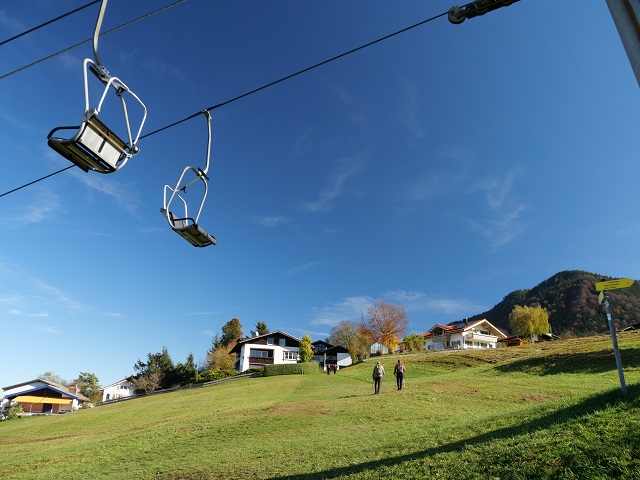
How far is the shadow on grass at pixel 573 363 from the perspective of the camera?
26211 mm

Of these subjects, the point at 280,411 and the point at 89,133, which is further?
the point at 280,411

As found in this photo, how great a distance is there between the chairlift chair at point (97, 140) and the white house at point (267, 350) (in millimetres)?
70408

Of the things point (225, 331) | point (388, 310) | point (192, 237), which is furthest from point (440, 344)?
point (192, 237)

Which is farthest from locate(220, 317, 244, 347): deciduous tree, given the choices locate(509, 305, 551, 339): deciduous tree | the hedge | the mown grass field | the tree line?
the mown grass field

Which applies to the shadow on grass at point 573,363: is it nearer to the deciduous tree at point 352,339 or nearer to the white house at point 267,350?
the deciduous tree at point 352,339

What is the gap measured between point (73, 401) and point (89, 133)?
285 feet

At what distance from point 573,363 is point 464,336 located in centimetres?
4610

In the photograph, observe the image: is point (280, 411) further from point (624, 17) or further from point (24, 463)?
point (624, 17)

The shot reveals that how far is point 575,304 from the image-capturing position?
134m

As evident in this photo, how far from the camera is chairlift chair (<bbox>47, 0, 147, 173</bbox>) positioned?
6020mm

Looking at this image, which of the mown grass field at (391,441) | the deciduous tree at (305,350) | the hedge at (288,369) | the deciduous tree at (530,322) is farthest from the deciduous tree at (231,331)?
the mown grass field at (391,441)

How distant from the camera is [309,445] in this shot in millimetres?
11922

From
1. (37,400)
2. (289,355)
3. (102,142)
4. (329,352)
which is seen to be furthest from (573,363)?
(37,400)

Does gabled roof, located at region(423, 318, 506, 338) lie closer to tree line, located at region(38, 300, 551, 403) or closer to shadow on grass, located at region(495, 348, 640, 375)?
tree line, located at region(38, 300, 551, 403)
